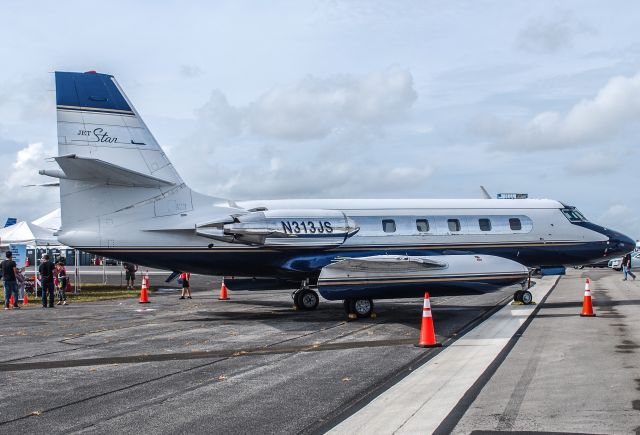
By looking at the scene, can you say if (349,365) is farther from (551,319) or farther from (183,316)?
(183,316)

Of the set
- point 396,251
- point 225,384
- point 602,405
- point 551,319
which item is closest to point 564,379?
point 602,405

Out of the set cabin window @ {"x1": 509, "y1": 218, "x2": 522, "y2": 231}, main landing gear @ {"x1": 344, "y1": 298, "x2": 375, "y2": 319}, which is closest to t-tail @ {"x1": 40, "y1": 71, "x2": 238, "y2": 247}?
main landing gear @ {"x1": 344, "y1": 298, "x2": 375, "y2": 319}

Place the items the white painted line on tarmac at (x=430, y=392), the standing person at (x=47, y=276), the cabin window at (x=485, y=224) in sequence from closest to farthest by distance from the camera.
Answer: the white painted line on tarmac at (x=430, y=392), the cabin window at (x=485, y=224), the standing person at (x=47, y=276)

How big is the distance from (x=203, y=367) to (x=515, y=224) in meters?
13.4

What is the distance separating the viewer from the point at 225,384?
31.7 ft

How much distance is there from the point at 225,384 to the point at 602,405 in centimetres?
485

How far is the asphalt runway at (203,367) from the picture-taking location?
7.80m

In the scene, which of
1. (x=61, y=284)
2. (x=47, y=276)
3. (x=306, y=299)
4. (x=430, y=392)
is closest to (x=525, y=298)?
(x=306, y=299)

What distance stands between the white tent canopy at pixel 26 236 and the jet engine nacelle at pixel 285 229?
669 inches

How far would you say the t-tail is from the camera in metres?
17.8

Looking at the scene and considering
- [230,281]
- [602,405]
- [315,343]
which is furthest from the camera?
[230,281]

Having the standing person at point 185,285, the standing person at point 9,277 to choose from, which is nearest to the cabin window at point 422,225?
the standing person at point 185,285

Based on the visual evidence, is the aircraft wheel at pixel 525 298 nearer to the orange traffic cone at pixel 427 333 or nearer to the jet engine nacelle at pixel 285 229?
the jet engine nacelle at pixel 285 229

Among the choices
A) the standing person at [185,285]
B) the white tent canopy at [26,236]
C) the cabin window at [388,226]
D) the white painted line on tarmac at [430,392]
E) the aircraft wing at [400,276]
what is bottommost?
the white painted line on tarmac at [430,392]
